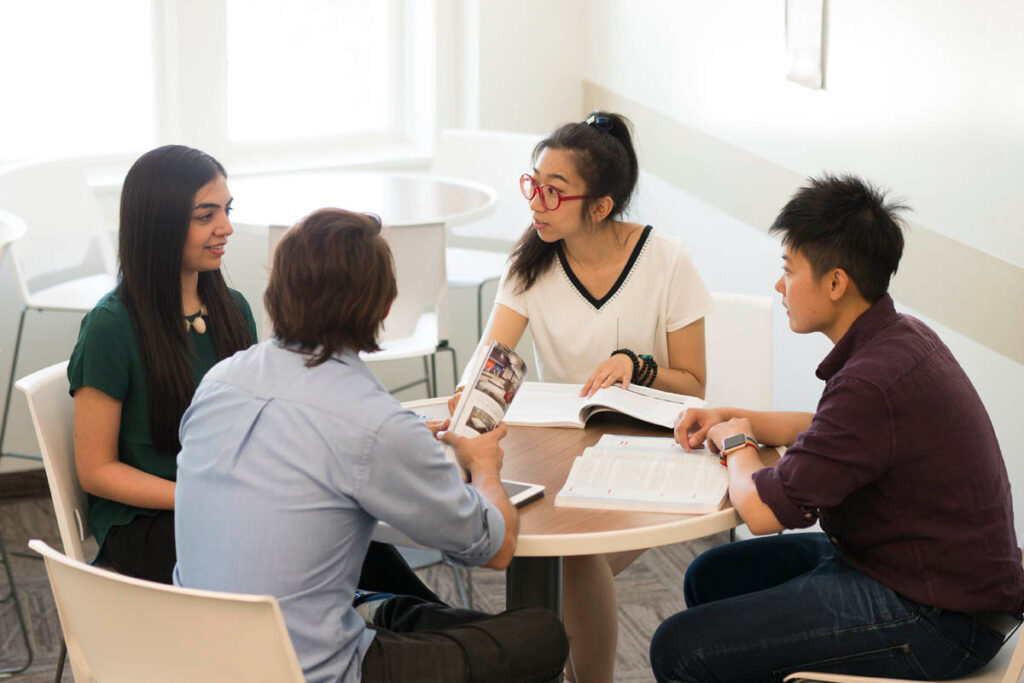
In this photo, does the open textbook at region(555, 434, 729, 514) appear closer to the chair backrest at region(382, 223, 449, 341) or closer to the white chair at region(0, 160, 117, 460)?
the chair backrest at region(382, 223, 449, 341)

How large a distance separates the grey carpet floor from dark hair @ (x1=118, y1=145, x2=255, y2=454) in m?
1.12

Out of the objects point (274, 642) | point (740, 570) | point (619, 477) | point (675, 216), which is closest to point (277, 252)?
point (274, 642)

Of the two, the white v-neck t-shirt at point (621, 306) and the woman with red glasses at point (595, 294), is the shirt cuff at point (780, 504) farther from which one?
the white v-neck t-shirt at point (621, 306)

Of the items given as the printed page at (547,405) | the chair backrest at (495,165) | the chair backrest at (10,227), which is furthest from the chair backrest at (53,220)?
the printed page at (547,405)

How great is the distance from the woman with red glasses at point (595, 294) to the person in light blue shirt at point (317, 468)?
88 cm

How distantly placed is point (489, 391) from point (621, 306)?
0.71m

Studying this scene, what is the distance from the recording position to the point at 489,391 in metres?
2.04

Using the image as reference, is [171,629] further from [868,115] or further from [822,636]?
[868,115]

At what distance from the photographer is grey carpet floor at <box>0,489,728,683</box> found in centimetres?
302

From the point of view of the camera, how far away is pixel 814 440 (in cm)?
185

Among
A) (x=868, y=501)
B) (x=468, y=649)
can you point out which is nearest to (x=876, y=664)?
(x=868, y=501)

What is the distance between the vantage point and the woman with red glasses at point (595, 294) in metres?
2.58

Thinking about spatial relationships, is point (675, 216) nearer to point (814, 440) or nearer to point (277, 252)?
point (814, 440)

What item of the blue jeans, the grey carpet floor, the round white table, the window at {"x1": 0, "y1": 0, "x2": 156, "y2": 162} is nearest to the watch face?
the blue jeans
